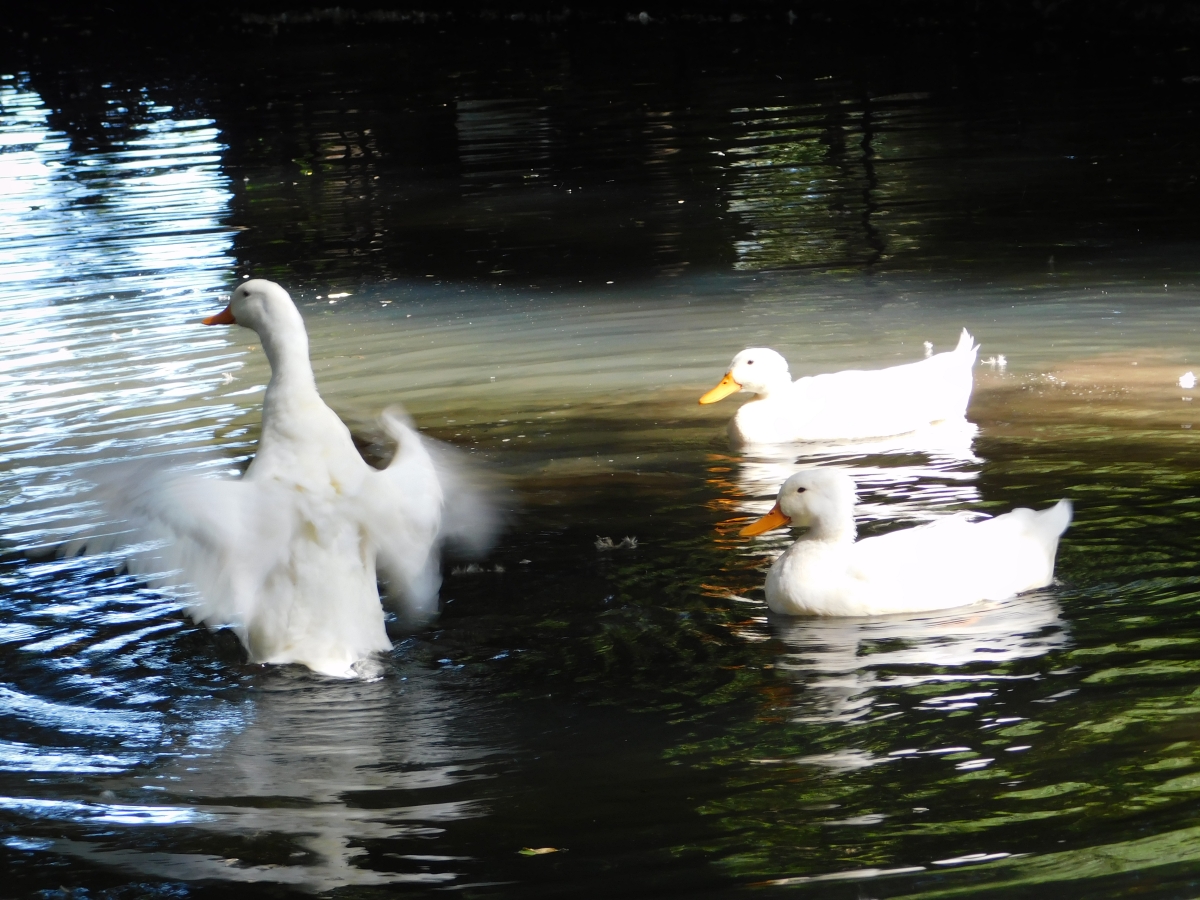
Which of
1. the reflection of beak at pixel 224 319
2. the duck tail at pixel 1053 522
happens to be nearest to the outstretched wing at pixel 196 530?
the reflection of beak at pixel 224 319

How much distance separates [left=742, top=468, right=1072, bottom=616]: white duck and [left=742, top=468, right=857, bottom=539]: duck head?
8 centimetres

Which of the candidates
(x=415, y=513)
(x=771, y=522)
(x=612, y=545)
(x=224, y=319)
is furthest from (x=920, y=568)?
(x=224, y=319)

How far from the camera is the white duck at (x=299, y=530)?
5.73m

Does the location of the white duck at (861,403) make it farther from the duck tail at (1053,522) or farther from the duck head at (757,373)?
the duck tail at (1053,522)

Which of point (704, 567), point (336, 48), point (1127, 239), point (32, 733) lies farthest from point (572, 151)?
point (336, 48)

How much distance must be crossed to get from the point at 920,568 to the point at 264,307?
2.86 meters

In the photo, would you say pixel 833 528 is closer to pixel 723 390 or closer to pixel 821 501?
pixel 821 501

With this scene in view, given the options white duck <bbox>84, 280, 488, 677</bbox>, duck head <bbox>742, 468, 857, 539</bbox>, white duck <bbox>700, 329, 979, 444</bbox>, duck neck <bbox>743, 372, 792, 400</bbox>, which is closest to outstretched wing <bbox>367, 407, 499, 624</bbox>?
white duck <bbox>84, 280, 488, 677</bbox>

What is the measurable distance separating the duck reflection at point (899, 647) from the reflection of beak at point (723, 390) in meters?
3.12

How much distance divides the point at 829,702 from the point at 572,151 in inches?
621

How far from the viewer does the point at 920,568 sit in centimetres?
632

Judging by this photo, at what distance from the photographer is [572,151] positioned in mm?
20531

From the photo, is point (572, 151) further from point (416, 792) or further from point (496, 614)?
point (416, 792)

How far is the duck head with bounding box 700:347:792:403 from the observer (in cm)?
921
